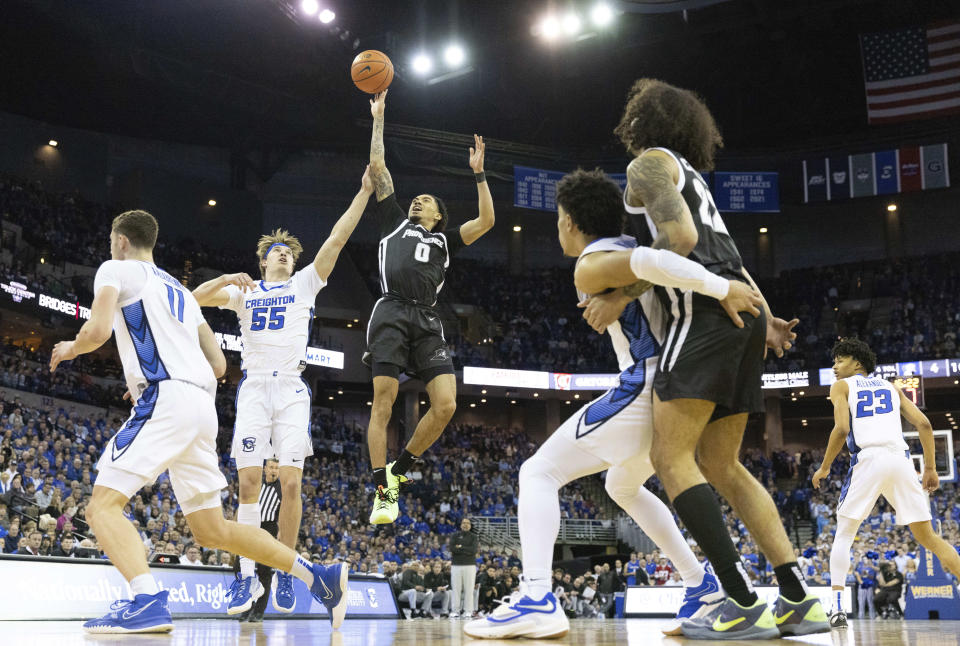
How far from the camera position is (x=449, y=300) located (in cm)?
3756

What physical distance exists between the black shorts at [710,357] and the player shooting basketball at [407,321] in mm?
3800

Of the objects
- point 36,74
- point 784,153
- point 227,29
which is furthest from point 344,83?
point 784,153

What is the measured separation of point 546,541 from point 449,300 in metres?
33.7

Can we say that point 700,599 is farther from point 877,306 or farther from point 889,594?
point 877,306

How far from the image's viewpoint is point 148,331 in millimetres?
5188

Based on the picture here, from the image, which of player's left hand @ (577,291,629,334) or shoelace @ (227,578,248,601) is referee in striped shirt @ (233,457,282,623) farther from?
player's left hand @ (577,291,629,334)

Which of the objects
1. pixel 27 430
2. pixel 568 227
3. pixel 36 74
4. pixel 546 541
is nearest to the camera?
pixel 546 541

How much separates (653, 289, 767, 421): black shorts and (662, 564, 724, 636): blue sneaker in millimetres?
947

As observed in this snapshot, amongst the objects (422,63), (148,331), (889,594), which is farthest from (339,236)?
(422,63)

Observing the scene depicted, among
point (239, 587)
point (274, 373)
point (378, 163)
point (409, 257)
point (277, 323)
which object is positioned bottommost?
point (239, 587)

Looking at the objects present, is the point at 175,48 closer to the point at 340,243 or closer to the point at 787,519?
the point at 340,243

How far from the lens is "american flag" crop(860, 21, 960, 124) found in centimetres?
2783

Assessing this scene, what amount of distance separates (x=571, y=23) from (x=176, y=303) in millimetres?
22477

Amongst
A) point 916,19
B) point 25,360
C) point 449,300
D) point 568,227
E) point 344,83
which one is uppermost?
point 916,19
